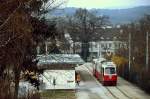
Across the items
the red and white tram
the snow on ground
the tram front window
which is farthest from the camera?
the tram front window

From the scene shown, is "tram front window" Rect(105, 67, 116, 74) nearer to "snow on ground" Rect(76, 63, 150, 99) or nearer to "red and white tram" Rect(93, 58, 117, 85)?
"red and white tram" Rect(93, 58, 117, 85)

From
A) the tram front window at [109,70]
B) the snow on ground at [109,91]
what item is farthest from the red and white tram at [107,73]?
the snow on ground at [109,91]

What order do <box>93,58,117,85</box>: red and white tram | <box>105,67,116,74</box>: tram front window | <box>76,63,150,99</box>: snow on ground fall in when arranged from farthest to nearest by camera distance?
<box>105,67,116,74</box>: tram front window → <box>93,58,117,85</box>: red and white tram → <box>76,63,150,99</box>: snow on ground

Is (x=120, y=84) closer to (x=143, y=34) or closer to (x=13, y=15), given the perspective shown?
(x=143, y=34)

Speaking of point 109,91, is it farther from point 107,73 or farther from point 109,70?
point 109,70

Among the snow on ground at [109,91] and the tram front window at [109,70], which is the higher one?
the tram front window at [109,70]

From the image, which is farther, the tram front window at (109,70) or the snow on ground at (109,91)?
the tram front window at (109,70)

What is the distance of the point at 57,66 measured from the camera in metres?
56.2

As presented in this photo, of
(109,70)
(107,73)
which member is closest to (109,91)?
(107,73)

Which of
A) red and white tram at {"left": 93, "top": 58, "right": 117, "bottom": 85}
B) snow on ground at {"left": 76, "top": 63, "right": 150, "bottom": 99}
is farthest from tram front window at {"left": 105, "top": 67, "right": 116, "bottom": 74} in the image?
snow on ground at {"left": 76, "top": 63, "right": 150, "bottom": 99}

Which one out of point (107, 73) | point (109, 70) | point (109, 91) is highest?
point (109, 70)

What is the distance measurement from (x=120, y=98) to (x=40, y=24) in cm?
2271

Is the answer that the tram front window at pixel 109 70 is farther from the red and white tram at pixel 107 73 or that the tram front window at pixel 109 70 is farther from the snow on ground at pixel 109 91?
the snow on ground at pixel 109 91

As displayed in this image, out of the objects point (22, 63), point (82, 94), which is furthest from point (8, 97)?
point (82, 94)
